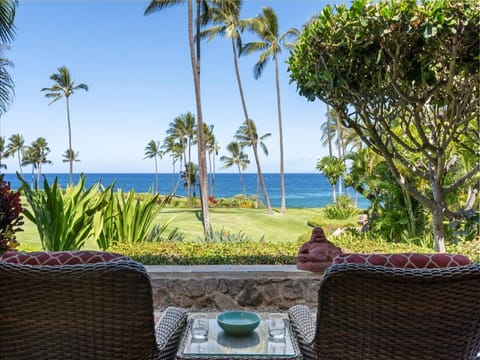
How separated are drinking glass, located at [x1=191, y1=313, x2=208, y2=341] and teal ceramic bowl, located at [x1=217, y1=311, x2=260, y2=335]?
0.08 metres

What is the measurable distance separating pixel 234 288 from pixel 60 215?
1928mm

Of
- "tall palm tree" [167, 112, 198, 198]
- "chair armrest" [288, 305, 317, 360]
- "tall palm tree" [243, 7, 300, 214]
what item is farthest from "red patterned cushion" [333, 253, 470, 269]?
"tall palm tree" [167, 112, 198, 198]

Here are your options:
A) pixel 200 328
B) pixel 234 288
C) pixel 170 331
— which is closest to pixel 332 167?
pixel 234 288

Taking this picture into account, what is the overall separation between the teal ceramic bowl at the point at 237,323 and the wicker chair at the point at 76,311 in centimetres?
52

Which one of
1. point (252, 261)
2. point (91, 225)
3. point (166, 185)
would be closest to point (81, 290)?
point (252, 261)

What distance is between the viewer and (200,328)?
196 cm

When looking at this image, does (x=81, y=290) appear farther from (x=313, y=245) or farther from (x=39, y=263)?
(x=313, y=245)

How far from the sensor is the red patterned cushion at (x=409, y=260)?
1482mm

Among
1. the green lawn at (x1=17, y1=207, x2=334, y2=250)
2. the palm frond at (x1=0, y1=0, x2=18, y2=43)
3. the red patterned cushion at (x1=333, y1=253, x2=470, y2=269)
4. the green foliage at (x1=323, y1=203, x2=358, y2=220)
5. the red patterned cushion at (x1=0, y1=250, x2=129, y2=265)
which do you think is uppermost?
the palm frond at (x1=0, y1=0, x2=18, y2=43)

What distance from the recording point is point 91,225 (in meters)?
4.29

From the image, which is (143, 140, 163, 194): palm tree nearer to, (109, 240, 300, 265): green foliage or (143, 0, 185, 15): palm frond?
(143, 0, 185, 15): palm frond

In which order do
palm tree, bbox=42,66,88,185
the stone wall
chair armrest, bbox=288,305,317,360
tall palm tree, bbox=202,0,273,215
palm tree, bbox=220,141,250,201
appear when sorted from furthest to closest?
1. palm tree, bbox=220,141,250,201
2. palm tree, bbox=42,66,88,185
3. tall palm tree, bbox=202,0,273,215
4. the stone wall
5. chair armrest, bbox=288,305,317,360

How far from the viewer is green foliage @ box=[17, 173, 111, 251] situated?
3.95m

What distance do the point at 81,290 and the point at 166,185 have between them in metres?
54.7
